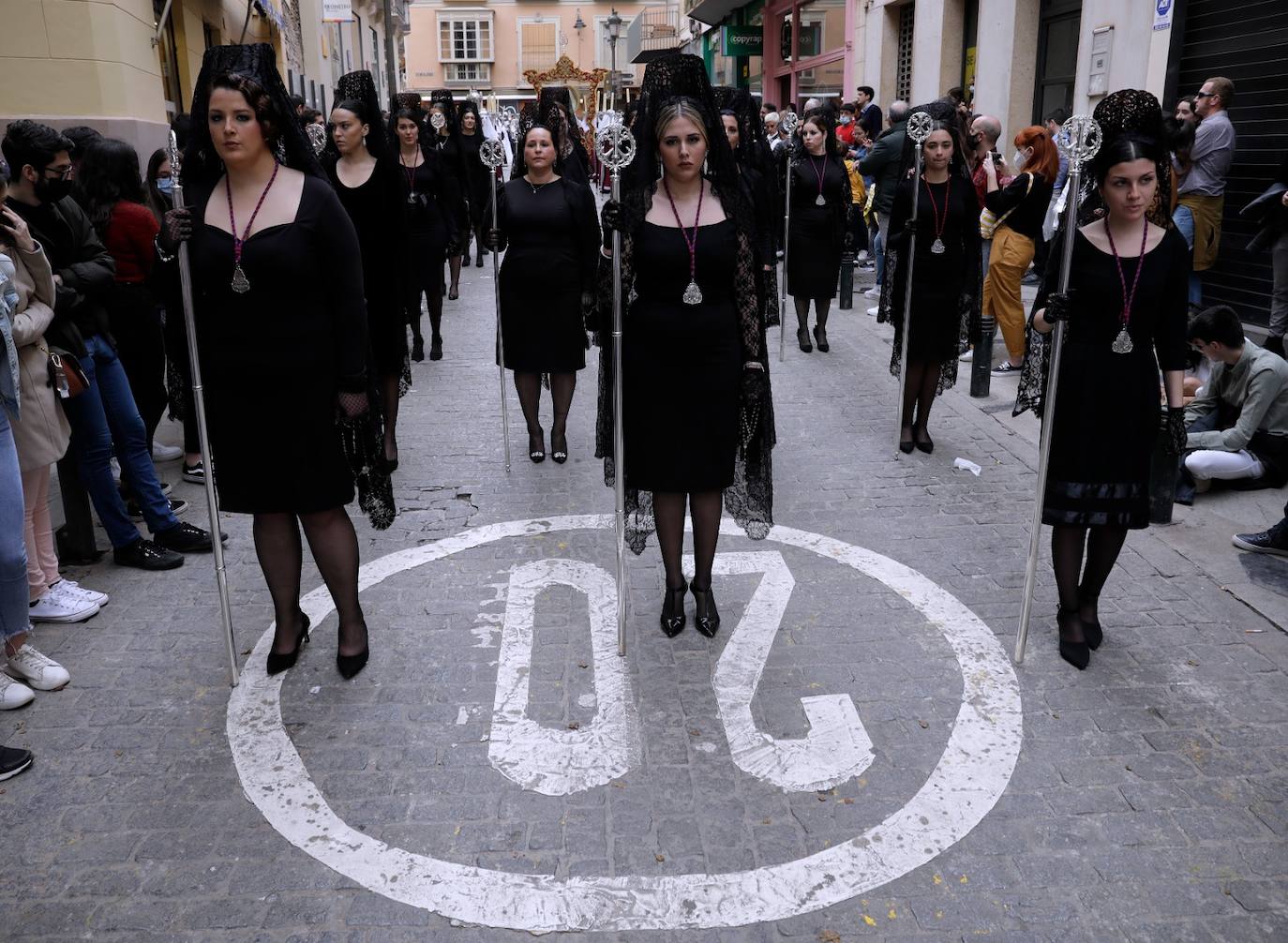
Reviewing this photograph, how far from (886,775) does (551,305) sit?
4273 millimetres

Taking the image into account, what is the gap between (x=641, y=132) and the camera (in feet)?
14.8

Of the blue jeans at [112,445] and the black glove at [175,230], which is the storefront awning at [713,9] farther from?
the black glove at [175,230]

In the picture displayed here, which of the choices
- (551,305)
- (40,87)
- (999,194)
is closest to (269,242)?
(551,305)

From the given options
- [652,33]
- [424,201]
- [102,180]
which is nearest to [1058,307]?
[102,180]

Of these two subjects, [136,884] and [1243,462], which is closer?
[136,884]

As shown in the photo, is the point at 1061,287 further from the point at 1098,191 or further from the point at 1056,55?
the point at 1056,55

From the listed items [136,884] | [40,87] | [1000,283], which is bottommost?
[136,884]

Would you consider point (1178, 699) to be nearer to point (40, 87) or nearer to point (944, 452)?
point (944, 452)

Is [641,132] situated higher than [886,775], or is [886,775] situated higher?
[641,132]

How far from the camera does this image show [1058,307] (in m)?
4.14

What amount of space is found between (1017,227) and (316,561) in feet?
23.8

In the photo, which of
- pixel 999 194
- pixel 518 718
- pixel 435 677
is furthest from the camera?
pixel 999 194

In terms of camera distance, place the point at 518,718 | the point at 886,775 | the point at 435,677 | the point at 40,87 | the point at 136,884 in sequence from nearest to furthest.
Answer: the point at 136,884 < the point at 886,775 < the point at 518,718 < the point at 435,677 < the point at 40,87

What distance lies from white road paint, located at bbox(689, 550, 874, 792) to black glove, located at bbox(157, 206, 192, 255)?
2.60 metres
